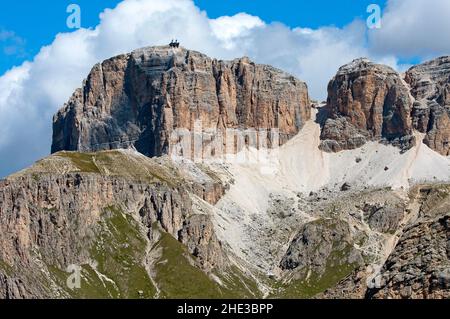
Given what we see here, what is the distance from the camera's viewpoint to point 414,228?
7538 cm
